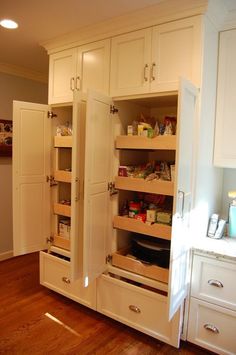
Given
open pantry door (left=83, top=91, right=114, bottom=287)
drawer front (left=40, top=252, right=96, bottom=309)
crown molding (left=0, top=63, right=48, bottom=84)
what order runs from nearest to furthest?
open pantry door (left=83, top=91, right=114, bottom=287), drawer front (left=40, top=252, right=96, bottom=309), crown molding (left=0, top=63, right=48, bottom=84)

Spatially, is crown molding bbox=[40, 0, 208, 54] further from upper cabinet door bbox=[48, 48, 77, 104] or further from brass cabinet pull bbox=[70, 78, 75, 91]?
brass cabinet pull bbox=[70, 78, 75, 91]

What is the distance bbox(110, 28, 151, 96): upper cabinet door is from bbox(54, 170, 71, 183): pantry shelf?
806 millimetres

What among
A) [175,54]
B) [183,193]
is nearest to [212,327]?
[183,193]

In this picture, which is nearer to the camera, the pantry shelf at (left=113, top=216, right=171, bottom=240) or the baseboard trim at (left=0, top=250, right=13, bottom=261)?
the pantry shelf at (left=113, top=216, right=171, bottom=240)

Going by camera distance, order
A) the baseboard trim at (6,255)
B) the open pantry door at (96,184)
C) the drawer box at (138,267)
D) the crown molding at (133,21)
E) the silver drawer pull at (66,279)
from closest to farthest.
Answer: the crown molding at (133,21) < the open pantry door at (96,184) < the drawer box at (138,267) < the silver drawer pull at (66,279) < the baseboard trim at (6,255)

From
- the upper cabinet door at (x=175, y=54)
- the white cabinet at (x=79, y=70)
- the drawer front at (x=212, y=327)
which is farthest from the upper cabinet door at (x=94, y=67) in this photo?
the drawer front at (x=212, y=327)

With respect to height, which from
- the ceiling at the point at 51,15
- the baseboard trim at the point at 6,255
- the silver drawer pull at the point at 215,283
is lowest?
the baseboard trim at the point at 6,255

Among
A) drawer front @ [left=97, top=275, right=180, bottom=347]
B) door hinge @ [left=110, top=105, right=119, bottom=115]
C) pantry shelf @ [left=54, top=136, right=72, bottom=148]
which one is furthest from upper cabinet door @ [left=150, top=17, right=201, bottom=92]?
drawer front @ [left=97, top=275, right=180, bottom=347]

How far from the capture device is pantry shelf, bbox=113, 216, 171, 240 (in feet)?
6.20

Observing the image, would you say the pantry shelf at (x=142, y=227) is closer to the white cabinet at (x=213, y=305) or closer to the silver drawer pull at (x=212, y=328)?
the white cabinet at (x=213, y=305)

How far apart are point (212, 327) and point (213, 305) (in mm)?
156

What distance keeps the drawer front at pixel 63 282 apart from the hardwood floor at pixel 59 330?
0.11m

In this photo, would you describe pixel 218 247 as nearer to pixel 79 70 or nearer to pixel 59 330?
pixel 59 330

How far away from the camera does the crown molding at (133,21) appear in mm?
1697
